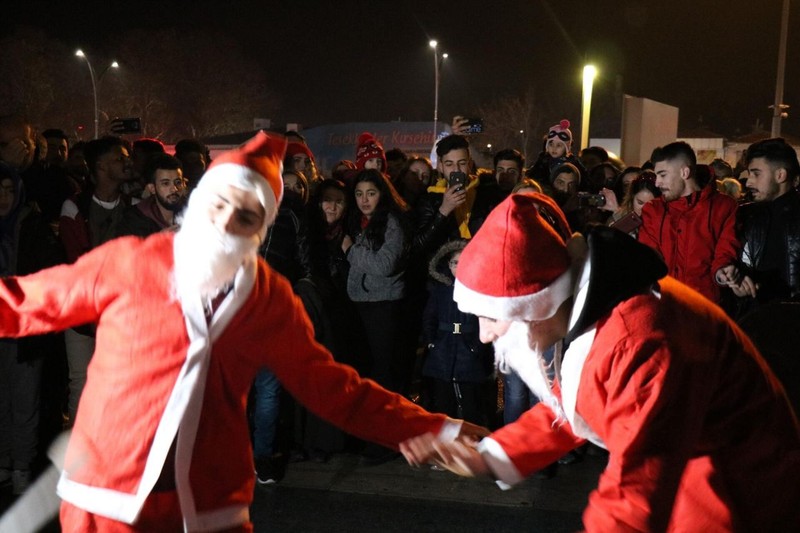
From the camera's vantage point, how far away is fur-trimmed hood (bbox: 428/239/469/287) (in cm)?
561

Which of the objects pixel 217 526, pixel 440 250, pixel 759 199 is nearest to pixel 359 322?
pixel 440 250

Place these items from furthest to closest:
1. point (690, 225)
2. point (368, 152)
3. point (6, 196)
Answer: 1. point (368, 152)
2. point (690, 225)
3. point (6, 196)

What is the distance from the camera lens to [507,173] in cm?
702

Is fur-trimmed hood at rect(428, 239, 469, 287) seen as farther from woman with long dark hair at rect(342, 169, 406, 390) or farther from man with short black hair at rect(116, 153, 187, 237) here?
man with short black hair at rect(116, 153, 187, 237)

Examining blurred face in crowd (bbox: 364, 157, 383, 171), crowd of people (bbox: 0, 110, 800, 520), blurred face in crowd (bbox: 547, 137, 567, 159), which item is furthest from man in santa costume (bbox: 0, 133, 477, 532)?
blurred face in crowd (bbox: 547, 137, 567, 159)

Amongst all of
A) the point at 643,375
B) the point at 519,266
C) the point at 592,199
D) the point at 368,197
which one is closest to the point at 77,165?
the point at 368,197

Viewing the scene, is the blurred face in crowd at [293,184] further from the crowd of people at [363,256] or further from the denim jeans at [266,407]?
the denim jeans at [266,407]

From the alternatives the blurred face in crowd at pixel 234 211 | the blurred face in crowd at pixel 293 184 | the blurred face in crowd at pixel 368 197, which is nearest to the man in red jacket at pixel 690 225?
the blurred face in crowd at pixel 368 197

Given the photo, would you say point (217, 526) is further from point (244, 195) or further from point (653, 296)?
point (653, 296)

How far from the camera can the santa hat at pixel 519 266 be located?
2.14 meters

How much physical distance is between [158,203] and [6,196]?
91 centimetres

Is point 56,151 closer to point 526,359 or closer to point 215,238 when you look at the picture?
point 215,238

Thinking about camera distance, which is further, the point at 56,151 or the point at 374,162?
the point at 56,151

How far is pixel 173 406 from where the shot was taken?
7.78 ft
